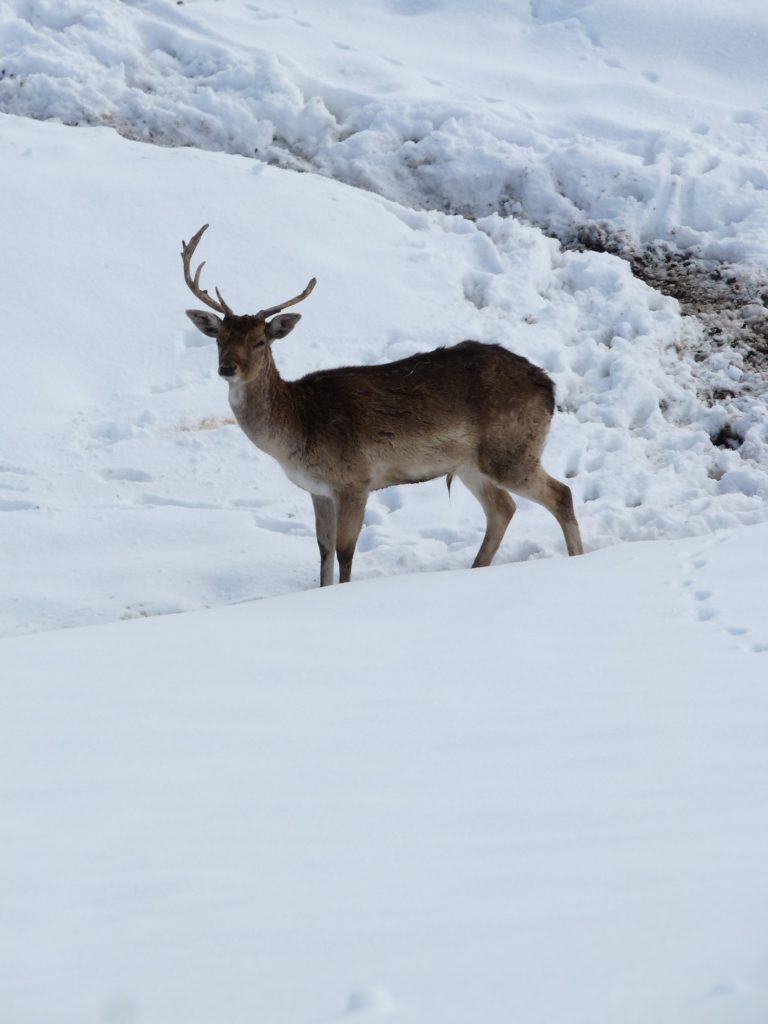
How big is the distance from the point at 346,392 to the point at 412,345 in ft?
8.94

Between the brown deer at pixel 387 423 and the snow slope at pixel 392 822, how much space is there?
248cm

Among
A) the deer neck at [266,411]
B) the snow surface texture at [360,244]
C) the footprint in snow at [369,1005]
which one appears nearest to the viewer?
the footprint in snow at [369,1005]

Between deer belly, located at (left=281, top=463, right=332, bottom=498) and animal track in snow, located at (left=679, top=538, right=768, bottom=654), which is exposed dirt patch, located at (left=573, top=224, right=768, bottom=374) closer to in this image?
deer belly, located at (left=281, top=463, right=332, bottom=498)

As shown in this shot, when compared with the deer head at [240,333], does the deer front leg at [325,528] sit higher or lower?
lower

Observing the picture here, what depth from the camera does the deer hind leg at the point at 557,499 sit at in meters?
8.78

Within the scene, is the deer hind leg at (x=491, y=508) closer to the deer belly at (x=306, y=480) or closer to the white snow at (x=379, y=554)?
the white snow at (x=379, y=554)

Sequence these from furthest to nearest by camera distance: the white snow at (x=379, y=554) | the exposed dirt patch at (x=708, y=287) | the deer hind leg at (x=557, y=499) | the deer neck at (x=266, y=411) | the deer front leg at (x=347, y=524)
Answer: the exposed dirt patch at (x=708, y=287) → the deer hind leg at (x=557, y=499) → the deer front leg at (x=347, y=524) → the deer neck at (x=266, y=411) → the white snow at (x=379, y=554)

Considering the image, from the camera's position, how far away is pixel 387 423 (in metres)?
8.48

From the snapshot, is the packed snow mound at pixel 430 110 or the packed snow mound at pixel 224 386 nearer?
the packed snow mound at pixel 224 386

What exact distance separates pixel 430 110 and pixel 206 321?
701cm

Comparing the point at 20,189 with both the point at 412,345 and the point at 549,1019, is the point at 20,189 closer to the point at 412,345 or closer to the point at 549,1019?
the point at 412,345

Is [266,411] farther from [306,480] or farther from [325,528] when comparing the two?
[325,528]

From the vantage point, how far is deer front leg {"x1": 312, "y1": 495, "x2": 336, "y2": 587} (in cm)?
852

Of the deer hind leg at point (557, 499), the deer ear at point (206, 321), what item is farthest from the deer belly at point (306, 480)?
the deer hind leg at point (557, 499)
